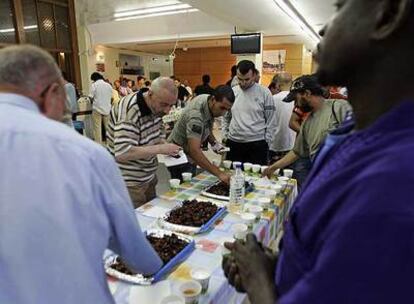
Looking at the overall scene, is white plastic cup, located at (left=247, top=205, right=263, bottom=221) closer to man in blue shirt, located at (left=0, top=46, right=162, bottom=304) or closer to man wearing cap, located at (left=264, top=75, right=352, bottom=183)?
man wearing cap, located at (left=264, top=75, right=352, bottom=183)

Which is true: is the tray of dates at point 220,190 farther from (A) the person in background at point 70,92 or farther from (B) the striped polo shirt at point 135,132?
(A) the person in background at point 70,92

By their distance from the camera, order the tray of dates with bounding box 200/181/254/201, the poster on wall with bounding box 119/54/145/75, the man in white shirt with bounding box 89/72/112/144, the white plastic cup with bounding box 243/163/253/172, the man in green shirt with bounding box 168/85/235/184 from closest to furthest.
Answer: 1. the tray of dates with bounding box 200/181/254/201
2. the man in green shirt with bounding box 168/85/235/184
3. the white plastic cup with bounding box 243/163/253/172
4. the man in white shirt with bounding box 89/72/112/144
5. the poster on wall with bounding box 119/54/145/75

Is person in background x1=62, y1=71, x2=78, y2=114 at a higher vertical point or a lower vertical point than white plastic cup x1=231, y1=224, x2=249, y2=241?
higher

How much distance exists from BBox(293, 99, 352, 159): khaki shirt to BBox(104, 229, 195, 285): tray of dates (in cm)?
122

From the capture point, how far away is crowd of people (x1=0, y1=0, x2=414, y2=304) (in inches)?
16.3

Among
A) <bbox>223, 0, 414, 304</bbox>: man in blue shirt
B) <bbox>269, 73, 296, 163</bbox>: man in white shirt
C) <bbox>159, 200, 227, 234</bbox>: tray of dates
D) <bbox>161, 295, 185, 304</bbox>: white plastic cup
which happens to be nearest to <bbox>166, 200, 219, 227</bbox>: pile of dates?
<bbox>159, 200, 227, 234</bbox>: tray of dates

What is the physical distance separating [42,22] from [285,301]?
8.25m

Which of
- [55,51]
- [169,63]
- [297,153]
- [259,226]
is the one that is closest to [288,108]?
[297,153]

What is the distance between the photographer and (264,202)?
1868 millimetres

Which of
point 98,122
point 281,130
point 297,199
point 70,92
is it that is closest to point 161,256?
point 297,199

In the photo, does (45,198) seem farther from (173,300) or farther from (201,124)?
(201,124)

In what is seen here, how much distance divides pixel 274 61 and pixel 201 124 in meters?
8.60

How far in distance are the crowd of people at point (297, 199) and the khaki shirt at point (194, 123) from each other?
1326 millimetres

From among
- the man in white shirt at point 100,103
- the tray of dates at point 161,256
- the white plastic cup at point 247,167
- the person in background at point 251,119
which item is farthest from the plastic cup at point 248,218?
the man in white shirt at point 100,103
